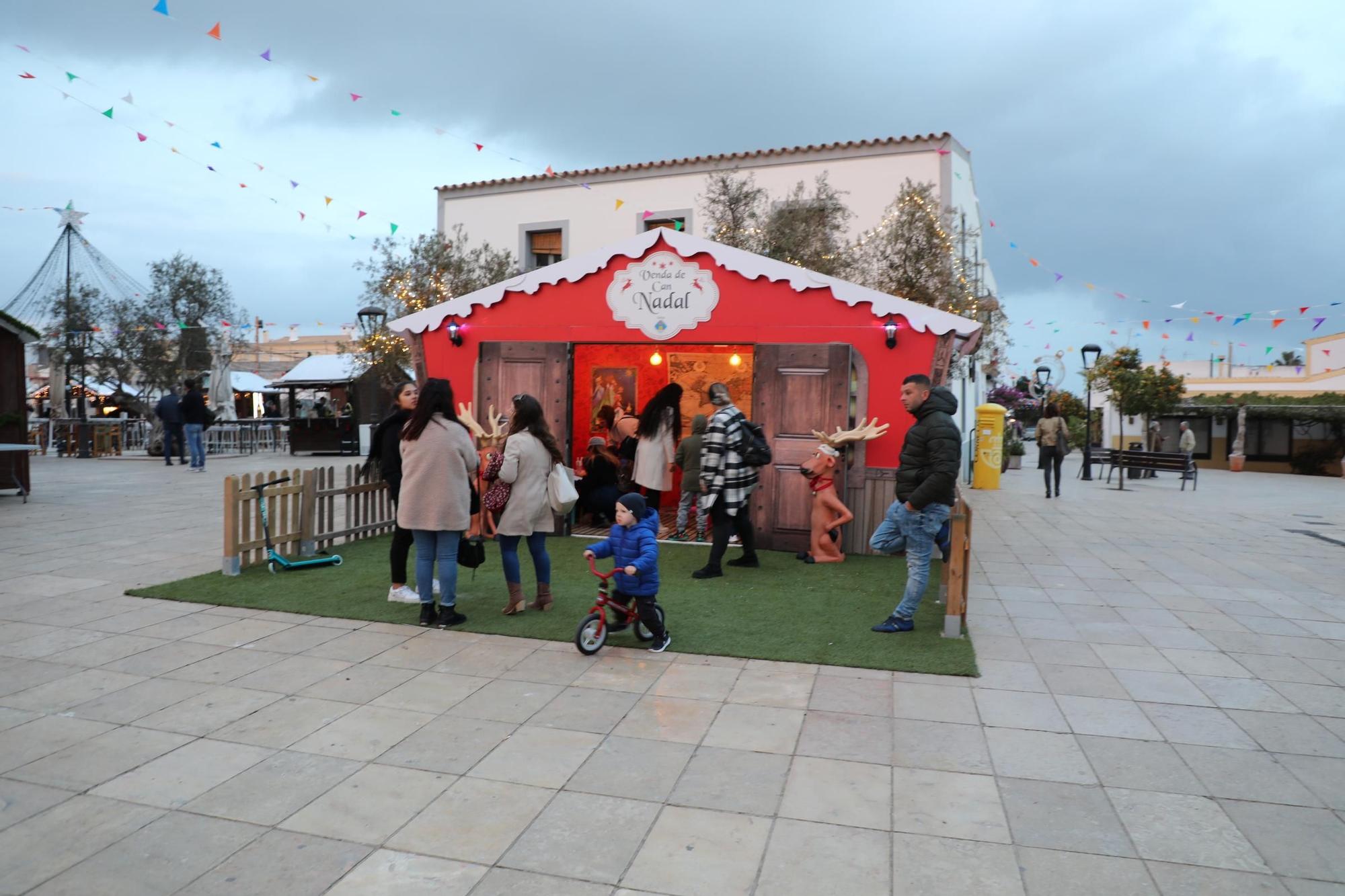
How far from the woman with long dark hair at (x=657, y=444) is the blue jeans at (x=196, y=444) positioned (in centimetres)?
1198

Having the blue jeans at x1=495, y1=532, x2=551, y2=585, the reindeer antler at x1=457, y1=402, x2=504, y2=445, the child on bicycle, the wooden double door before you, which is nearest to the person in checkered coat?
the wooden double door

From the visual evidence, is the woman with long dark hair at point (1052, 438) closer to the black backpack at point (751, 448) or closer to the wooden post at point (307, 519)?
the black backpack at point (751, 448)

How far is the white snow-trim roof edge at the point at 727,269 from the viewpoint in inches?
333

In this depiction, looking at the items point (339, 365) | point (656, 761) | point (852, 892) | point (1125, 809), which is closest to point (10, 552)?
point (656, 761)

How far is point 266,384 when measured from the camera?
3081 cm

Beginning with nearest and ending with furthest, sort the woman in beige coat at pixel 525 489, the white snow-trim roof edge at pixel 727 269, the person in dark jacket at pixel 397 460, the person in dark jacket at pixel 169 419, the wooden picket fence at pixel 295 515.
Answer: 1. the woman in beige coat at pixel 525 489
2. the person in dark jacket at pixel 397 460
3. the wooden picket fence at pixel 295 515
4. the white snow-trim roof edge at pixel 727 269
5. the person in dark jacket at pixel 169 419

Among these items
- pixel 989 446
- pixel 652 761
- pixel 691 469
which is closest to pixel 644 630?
pixel 652 761

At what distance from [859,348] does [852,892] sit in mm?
6653

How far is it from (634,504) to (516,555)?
4.04 ft

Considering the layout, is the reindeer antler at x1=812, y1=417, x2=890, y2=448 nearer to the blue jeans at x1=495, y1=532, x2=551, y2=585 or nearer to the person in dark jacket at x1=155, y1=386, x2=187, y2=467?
the blue jeans at x1=495, y1=532, x2=551, y2=585

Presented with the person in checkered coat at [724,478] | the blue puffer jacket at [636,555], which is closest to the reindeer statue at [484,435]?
the person in checkered coat at [724,478]

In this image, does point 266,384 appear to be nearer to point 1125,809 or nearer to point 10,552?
point 10,552

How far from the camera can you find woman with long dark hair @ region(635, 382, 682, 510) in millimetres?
9516

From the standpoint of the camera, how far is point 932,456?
216 inches
